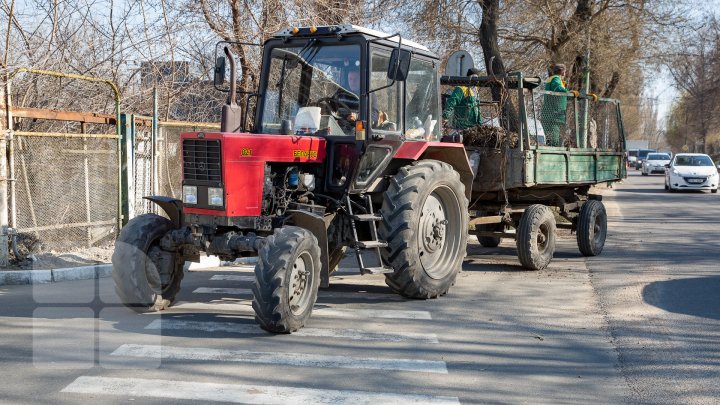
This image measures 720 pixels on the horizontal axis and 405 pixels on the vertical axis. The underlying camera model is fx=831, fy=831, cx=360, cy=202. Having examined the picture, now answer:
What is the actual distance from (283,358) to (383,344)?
1022mm

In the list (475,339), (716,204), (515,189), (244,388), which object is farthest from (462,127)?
(716,204)

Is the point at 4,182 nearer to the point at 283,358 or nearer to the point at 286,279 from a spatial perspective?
the point at 286,279

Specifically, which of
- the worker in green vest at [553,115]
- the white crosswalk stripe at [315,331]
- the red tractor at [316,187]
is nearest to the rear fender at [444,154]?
the red tractor at [316,187]

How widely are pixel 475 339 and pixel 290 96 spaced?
3510mm

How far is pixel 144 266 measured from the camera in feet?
26.8

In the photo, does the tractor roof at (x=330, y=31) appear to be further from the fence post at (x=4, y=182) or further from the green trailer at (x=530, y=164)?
the fence post at (x=4, y=182)

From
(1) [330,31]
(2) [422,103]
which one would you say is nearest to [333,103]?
(1) [330,31]

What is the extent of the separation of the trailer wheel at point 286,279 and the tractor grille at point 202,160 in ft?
2.89

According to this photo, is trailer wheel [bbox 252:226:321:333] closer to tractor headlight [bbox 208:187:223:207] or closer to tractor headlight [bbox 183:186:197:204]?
tractor headlight [bbox 208:187:223:207]

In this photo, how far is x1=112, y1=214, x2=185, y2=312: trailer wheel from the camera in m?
8.11

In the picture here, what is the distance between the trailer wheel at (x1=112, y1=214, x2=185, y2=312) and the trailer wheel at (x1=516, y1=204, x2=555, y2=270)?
5.09 metres

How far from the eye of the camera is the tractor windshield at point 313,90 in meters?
8.91

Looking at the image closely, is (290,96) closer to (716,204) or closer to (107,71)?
(107,71)

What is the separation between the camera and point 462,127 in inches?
477
